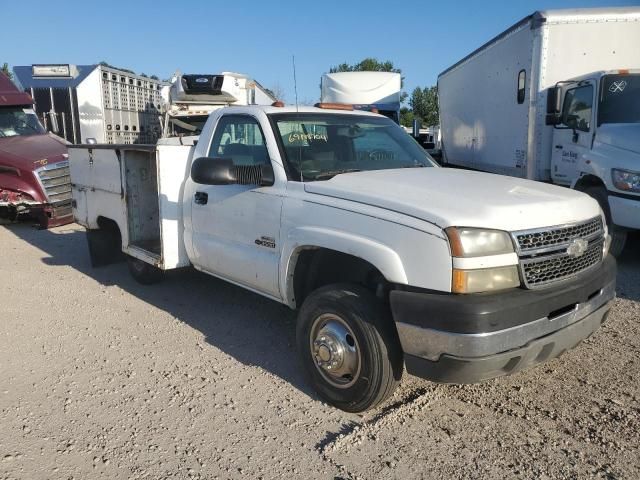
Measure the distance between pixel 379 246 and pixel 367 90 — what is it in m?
14.8

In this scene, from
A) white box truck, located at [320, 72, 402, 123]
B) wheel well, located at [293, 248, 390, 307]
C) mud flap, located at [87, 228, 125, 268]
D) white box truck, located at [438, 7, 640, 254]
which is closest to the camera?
wheel well, located at [293, 248, 390, 307]

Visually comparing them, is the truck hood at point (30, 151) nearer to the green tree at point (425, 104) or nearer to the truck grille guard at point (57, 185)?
the truck grille guard at point (57, 185)

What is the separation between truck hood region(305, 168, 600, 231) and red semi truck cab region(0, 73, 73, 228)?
8.02 m

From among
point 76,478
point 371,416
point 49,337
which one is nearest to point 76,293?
point 49,337

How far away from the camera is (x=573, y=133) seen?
7.55 metres

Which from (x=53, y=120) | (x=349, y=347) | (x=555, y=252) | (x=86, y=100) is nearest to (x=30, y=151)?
(x=53, y=120)

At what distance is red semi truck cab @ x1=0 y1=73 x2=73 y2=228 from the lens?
9844 mm

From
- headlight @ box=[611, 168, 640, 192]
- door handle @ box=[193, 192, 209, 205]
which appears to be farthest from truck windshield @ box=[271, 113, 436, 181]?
headlight @ box=[611, 168, 640, 192]

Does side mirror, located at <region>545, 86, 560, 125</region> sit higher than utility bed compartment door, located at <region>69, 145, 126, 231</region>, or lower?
higher

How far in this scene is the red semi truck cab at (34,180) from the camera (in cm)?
984

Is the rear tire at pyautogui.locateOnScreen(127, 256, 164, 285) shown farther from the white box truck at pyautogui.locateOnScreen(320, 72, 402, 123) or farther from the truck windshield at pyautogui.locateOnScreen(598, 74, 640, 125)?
the white box truck at pyautogui.locateOnScreen(320, 72, 402, 123)

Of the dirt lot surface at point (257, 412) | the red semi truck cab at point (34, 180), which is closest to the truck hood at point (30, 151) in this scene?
the red semi truck cab at point (34, 180)

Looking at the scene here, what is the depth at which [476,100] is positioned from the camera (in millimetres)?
11508

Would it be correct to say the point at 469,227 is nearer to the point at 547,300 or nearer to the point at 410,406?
the point at 547,300
